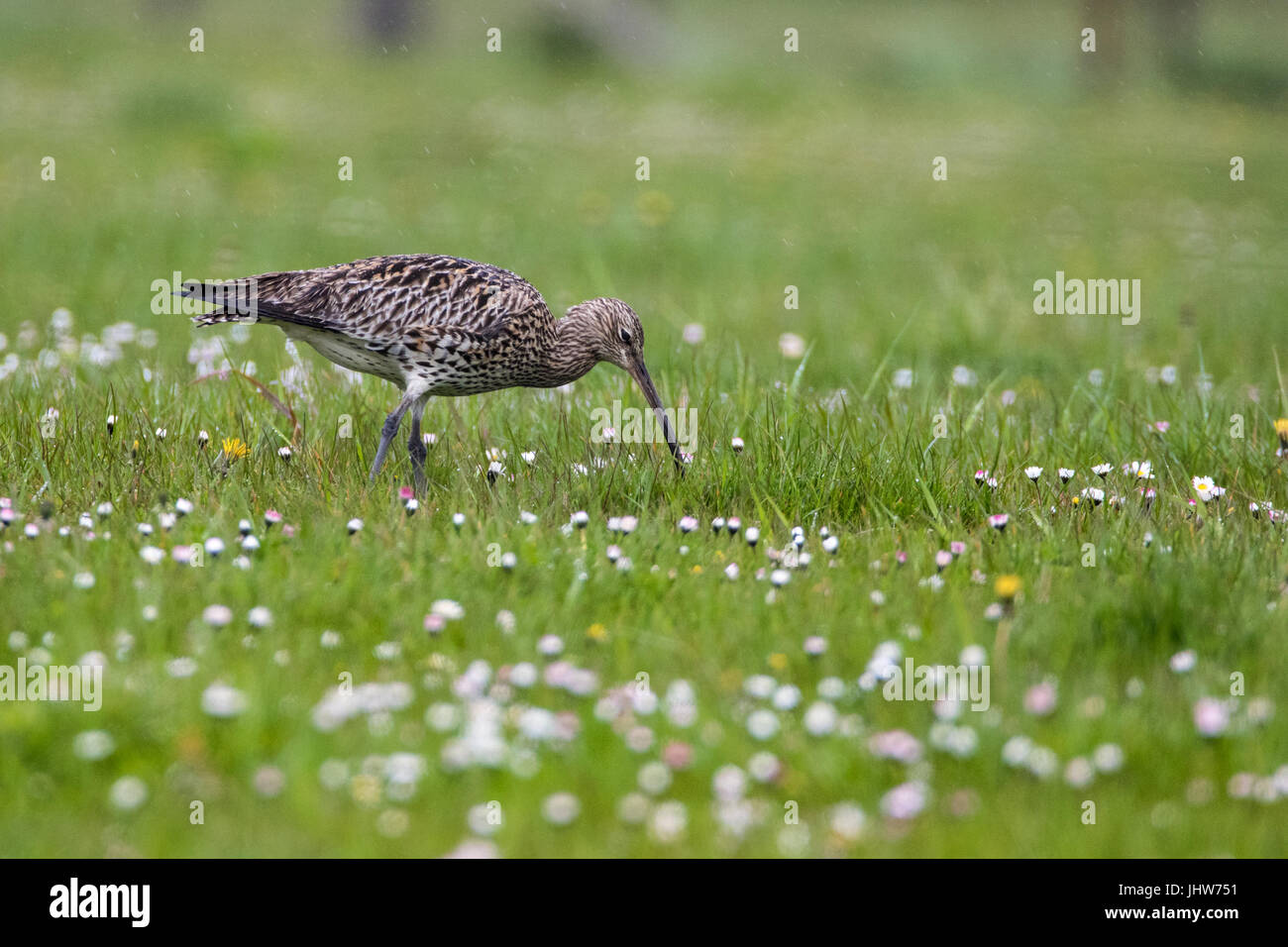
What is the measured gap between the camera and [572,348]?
7129mm

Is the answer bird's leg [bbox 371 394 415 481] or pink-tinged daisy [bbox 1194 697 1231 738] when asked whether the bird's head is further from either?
pink-tinged daisy [bbox 1194 697 1231 738]

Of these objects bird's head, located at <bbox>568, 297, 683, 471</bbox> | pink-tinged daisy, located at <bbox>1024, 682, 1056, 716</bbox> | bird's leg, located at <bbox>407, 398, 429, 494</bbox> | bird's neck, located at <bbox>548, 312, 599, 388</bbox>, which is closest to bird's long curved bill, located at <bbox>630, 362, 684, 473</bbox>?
bird's head, located at <bbox>568, 297, 683, 471</bbox>

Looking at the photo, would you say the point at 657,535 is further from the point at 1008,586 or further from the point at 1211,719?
the point at 1211,719

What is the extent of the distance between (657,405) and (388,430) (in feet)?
4.24

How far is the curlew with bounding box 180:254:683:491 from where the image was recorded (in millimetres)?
6668

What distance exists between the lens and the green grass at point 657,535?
3711 mm

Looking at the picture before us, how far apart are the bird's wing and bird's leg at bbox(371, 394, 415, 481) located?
0.97ft

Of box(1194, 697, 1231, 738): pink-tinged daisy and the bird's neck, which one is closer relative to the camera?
box(1194, 697, 1231, 738): pink-tinged daisy

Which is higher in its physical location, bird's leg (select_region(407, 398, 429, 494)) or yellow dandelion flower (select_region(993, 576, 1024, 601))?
bird's leg (select_region(407, 398, 429, 494))

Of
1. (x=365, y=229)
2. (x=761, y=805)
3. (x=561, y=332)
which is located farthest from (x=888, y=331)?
(x=761, y=805)

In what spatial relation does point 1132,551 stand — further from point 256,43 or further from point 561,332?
point 256,43

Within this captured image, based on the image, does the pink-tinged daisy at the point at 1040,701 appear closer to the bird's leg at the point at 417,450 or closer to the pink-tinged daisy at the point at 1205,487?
the pink-tinged daisy at the point at 1205,487

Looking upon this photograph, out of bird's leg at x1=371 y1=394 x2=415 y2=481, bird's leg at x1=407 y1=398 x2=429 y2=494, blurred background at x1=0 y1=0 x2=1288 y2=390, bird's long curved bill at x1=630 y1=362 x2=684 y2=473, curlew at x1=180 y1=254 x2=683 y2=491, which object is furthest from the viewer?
blurred background at x1=0 y1=0 x2=1288 y2=390
